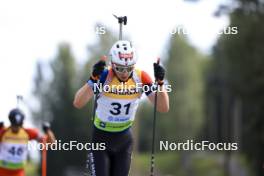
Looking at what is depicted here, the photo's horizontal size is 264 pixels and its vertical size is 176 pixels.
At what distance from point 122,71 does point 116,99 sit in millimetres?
412

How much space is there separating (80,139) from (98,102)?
52.8 m

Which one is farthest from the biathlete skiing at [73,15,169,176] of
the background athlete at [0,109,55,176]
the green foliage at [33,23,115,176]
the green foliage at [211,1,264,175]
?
the green foliage at [33,23,115,176]

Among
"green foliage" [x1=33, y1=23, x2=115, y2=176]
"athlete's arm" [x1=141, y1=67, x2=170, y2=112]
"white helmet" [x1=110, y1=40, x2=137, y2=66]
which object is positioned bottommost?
"green foliage" [x1=33, y1=23, x2=115, y2=176]

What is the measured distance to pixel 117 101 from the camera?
10.6 m

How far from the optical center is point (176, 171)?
70.6 metres

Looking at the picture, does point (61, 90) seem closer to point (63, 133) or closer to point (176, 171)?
point (63, 133)

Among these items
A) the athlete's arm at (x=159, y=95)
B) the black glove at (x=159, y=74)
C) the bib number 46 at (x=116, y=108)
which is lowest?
the bib number 46 at (x=116, y=108)

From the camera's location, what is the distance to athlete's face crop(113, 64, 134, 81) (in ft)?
34.2

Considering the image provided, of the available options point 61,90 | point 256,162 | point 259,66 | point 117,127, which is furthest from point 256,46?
point 61,90

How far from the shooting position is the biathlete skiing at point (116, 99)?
10484 mm

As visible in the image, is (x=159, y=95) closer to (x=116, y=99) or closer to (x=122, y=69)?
(x=116, y=99)

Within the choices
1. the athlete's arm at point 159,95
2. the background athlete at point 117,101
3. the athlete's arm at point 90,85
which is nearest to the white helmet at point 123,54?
the background athlete at point 117,101

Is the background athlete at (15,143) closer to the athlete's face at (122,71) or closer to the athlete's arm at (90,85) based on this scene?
the athlete's arm at (90,85)

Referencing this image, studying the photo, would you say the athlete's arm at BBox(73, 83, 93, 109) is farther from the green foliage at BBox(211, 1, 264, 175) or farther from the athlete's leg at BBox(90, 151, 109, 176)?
the green foliage at BBox(211, 1, 264, 175)
